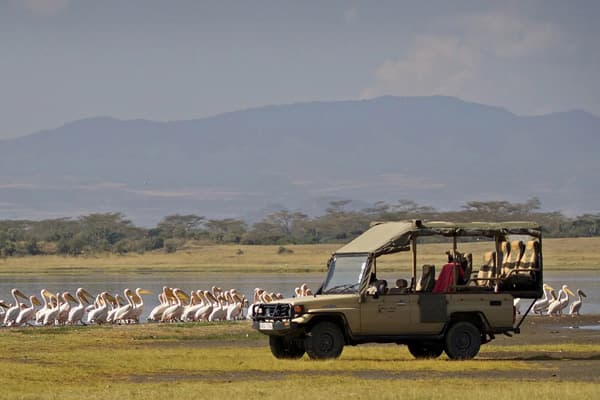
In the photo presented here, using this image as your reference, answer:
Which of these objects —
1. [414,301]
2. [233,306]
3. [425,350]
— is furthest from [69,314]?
[414,301]

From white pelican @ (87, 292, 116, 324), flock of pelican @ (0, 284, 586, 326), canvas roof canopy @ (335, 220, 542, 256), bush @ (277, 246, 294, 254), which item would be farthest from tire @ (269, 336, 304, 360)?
bush @ (277, 246, 294, 254)

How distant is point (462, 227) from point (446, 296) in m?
1.12

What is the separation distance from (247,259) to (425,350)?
230ft

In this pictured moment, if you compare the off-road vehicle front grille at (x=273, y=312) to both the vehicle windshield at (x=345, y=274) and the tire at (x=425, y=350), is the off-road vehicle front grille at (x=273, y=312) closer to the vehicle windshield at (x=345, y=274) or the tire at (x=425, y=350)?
the vehicle windshield at (x=345, y=274)

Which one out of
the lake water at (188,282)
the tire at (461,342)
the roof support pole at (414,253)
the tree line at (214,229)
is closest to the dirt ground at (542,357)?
the tire at (461,342)

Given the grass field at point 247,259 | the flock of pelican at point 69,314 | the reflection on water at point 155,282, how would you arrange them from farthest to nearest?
the grass field at point 247,259 < the reflection on water at point 155,282 < the flock of pelican at point 69,314

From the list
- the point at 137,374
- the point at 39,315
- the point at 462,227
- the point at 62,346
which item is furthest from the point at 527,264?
the point at 39,315

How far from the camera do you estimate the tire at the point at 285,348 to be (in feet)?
74.9

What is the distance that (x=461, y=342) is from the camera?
22578mm

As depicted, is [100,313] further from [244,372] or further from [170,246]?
[170,246]

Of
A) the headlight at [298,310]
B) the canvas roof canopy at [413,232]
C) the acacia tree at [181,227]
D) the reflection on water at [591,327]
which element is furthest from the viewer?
the acacia tree at [181,227]

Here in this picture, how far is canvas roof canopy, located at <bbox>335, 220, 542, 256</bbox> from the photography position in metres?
22.2

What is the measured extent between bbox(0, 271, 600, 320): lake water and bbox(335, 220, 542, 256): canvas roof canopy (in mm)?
22701

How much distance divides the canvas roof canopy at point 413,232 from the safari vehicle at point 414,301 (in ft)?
0.05
